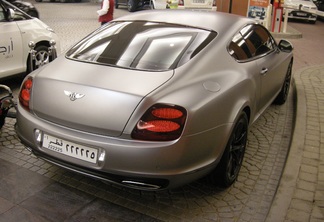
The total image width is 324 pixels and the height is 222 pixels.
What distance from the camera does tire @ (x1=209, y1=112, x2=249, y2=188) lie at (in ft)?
10.3

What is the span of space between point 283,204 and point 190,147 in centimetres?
103

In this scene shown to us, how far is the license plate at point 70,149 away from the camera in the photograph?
265 cm

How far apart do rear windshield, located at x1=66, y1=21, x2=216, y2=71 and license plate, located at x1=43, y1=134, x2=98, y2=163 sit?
2.52ft

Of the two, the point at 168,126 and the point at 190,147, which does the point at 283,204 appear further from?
the point at 168,126

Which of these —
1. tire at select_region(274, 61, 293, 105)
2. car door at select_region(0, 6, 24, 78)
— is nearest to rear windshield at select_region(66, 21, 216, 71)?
car door at select_region(0, 6, 24, 78)

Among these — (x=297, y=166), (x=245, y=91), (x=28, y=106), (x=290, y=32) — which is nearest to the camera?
(x=28, y=106)

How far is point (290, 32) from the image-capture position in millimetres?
13398

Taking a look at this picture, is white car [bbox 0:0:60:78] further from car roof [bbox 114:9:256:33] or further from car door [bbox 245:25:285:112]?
car door [bbox 245:25:285:112]

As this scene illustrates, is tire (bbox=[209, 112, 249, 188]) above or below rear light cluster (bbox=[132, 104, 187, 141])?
below

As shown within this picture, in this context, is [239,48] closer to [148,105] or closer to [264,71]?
[264,71]

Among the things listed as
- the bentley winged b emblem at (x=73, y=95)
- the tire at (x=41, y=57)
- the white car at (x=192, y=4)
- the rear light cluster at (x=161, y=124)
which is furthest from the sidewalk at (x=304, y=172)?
the white car at (x=192, y=4)

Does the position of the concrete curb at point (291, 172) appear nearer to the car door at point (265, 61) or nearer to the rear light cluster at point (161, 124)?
the car door at point (265, 61)

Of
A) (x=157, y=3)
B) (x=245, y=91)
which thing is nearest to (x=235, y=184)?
(x=245, y=91)

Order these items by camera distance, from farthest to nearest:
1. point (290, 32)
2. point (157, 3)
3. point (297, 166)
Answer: point (290, 32) → point (157, 3) → point (297, 166)
